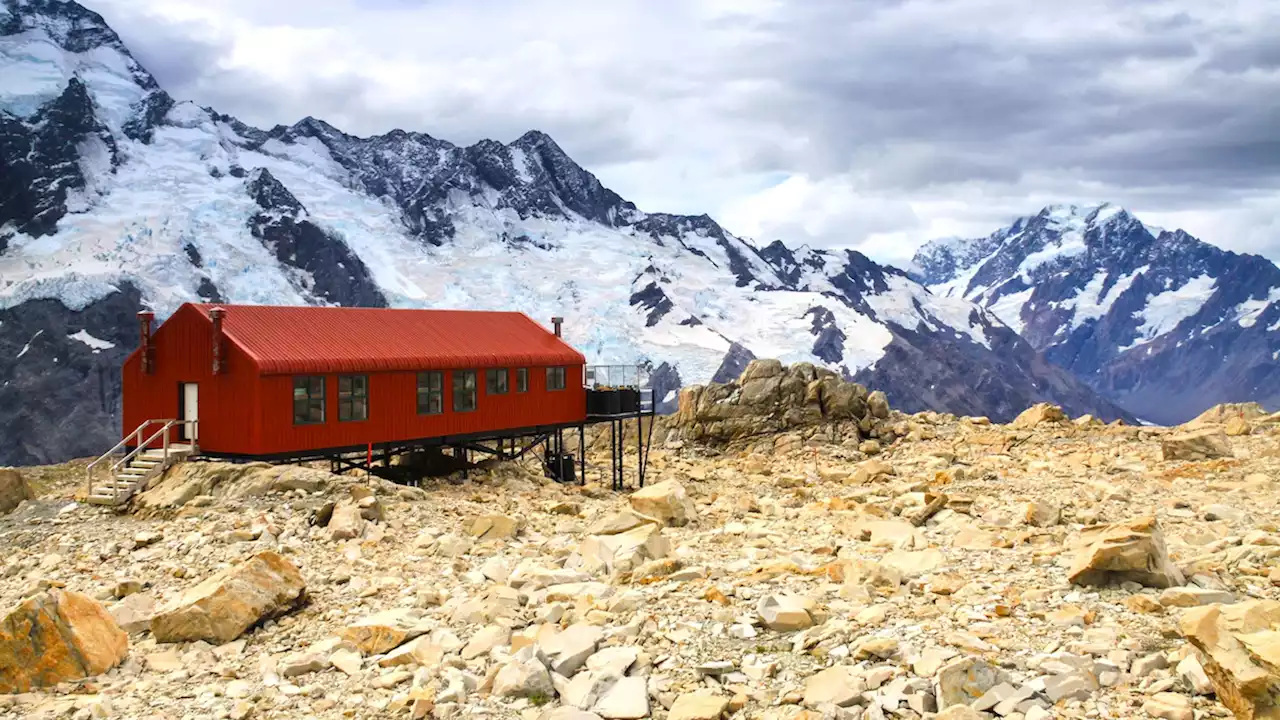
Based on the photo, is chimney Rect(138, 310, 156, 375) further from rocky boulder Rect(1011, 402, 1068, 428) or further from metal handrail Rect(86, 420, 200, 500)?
rocky boulder Rect(1011, 402, 1068, 428)

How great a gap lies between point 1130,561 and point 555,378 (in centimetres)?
2563

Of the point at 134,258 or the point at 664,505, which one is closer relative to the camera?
the point at 664,505

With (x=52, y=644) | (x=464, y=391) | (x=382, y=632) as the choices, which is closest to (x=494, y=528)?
(x=382, y=632)

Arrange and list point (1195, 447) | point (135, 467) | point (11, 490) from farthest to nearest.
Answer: point (1195, 447)
point (135, 467)
point (11, 490)

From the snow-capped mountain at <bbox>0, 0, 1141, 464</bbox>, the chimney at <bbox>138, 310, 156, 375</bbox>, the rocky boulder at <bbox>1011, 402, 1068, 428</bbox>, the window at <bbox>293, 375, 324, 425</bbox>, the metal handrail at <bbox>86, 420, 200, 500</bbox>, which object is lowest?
the rocky boulder at <bbox>1011, 402, 1068, 428</bbox>

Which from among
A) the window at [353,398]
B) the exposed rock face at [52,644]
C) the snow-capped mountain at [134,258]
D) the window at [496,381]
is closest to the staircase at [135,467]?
the window at [353,398]

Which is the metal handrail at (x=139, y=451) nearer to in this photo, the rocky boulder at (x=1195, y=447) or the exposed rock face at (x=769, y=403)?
the exposed rock face at (x=769, y=403)

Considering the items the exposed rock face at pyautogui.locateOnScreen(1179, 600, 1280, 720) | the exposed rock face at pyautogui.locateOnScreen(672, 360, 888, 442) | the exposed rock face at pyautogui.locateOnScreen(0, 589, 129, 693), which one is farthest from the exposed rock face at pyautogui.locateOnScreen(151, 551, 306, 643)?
the exposed rock face at pyautogui.locateOnScreen(672, 360, 888, 442)

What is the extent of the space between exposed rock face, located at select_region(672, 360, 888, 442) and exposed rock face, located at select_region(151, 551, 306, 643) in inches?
→ 1389

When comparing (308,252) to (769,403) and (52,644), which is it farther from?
(52,644)

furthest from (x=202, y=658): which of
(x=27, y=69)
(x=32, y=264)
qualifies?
(x=27, y=69)

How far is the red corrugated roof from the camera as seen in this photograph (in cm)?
2700

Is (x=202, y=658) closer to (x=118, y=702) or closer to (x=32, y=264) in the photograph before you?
(x=118, y=702)

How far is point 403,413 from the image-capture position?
29.8m
